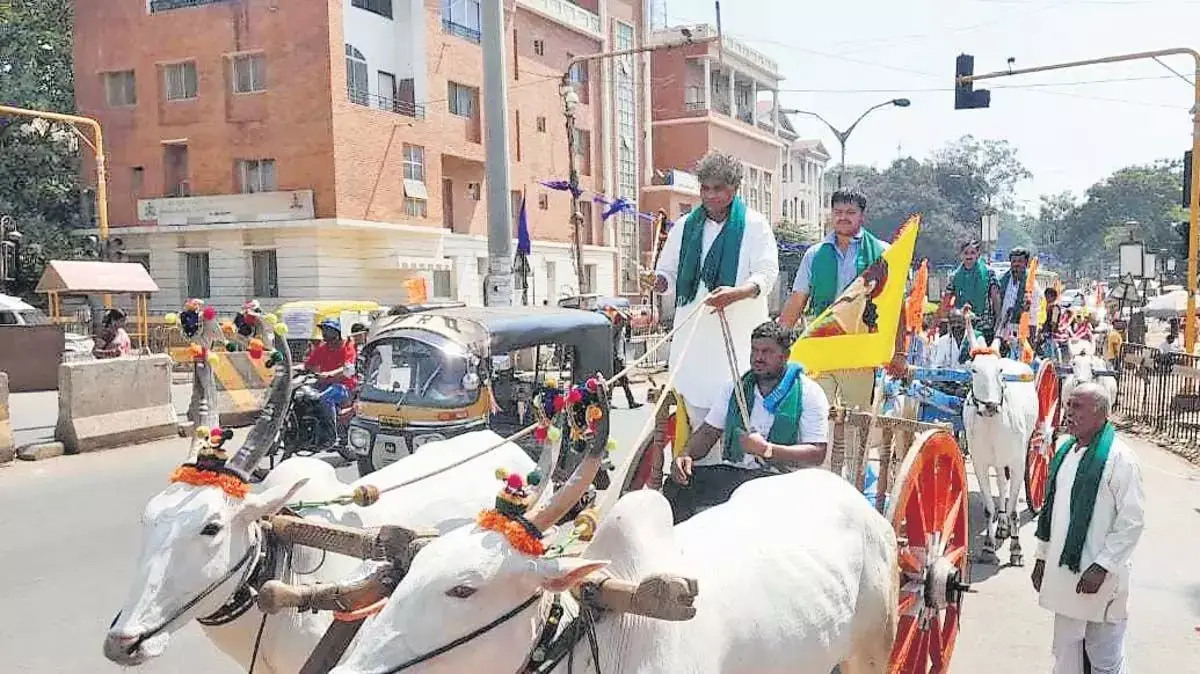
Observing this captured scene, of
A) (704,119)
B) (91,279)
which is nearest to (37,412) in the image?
(91,279)

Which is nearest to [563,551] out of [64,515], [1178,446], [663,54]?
[64,515]

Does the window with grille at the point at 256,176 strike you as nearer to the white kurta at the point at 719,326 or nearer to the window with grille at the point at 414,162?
the window with grille at the point at 414,162

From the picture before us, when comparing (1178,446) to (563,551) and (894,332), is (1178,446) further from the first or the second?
(563,551)

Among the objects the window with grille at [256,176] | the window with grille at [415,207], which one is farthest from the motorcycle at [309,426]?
the window with grille at [415,207]

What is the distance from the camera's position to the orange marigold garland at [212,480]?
12.3ft

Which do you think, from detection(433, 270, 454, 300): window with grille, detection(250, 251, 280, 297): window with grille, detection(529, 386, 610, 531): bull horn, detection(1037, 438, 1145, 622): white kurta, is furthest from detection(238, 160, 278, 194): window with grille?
detection(529, 386, 610, 531): bull horn

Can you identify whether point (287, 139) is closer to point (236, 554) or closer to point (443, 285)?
point (443, 285)

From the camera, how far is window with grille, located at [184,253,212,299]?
2977 centimetres

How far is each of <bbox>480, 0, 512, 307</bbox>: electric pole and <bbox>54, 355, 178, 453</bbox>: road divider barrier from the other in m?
5.05

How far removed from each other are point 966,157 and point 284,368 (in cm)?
7369

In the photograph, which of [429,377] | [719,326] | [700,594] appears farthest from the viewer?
[429,377]

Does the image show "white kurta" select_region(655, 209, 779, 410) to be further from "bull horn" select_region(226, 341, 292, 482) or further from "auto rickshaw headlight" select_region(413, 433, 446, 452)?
"auto rickshaw headlight" select_region(413, 433, 446, 452)

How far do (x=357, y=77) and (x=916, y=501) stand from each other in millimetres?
27839

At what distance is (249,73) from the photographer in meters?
28.9
